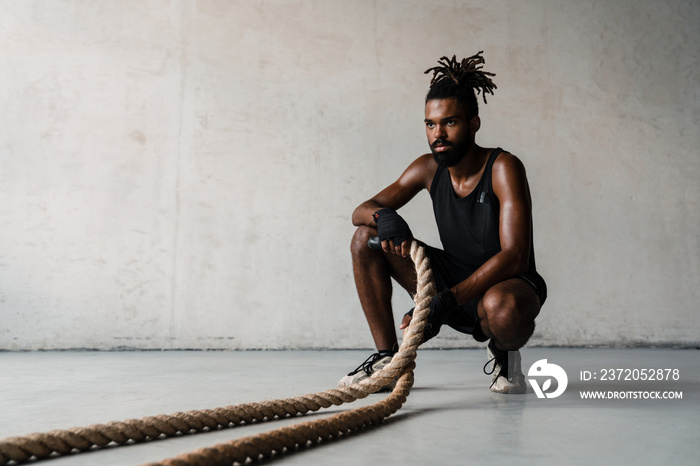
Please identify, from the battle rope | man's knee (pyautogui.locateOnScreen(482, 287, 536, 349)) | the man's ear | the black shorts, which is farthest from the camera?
the man's ear

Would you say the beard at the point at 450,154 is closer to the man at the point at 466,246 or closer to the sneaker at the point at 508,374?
the man at the point at 466,246

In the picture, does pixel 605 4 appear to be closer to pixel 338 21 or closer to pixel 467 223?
pixel 338 21

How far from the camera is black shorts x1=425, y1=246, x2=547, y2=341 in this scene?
1975mm

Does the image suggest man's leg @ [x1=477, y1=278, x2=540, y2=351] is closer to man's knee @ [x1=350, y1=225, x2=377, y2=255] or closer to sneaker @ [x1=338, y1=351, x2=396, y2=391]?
sneaker @ [x1=338, y1=351, x2=396, y2=391]

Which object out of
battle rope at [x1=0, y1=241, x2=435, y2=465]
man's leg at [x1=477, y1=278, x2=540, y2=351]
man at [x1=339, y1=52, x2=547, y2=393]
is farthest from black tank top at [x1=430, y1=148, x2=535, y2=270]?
battle rope at [x1=0, y1=241, x2=435, y2=465]

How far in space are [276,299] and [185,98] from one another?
63.2 inches

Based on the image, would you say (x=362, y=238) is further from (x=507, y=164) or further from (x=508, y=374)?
(x=508, y=374)

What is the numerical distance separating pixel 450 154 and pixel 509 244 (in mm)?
423

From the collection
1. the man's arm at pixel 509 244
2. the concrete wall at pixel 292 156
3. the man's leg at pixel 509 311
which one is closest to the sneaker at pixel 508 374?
the man's leg at pixel 509 311

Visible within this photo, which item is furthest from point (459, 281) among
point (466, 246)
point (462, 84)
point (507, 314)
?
point (462, 84)

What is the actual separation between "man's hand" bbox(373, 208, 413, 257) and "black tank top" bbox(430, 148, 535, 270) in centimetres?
25

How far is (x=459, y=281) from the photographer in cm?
215

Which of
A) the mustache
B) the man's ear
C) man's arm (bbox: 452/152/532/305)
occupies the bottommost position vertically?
man's arm (bbox: 452/152/532/305)

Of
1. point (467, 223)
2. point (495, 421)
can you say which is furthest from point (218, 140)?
point (495, 421)
